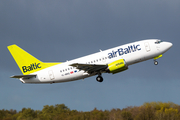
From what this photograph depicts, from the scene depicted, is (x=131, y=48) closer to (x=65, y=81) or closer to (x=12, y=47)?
(x=65, y=81)

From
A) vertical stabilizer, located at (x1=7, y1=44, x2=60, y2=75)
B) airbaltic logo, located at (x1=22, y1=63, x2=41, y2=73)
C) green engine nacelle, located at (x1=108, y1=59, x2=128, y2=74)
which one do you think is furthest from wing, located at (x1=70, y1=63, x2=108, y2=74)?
airbaltic logo, located at (x1=22, y1=63, x2=41, y2=73)

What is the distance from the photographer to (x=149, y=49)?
1615 inches

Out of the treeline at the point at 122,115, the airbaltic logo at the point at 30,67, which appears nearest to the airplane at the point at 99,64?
the airbaltic logo at the point at 30,67

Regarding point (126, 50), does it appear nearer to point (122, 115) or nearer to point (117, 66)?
point (117, 66)

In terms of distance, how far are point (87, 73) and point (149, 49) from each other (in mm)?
11490

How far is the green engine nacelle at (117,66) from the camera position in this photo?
39.7 m

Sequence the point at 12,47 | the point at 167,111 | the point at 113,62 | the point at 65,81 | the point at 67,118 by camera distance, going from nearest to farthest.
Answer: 1. the point at 113,62
2. the point at 65,81
3. the point at 12,47
4. the point at 67,118
5. the point at 167,111

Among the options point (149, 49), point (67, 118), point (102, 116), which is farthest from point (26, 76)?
point (102, 116)

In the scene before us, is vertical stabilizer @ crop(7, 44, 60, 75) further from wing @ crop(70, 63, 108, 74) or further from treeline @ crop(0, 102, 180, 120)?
treeline @ crop(0, 102, 180, 120)

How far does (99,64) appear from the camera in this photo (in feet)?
133

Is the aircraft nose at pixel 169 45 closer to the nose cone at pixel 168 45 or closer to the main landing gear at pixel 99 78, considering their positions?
the nose cone at pixel 168 45

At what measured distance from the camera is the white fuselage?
4075 centimetres

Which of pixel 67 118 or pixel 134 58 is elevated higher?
pixel 134 58

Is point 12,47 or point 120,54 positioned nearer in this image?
point 120,54
